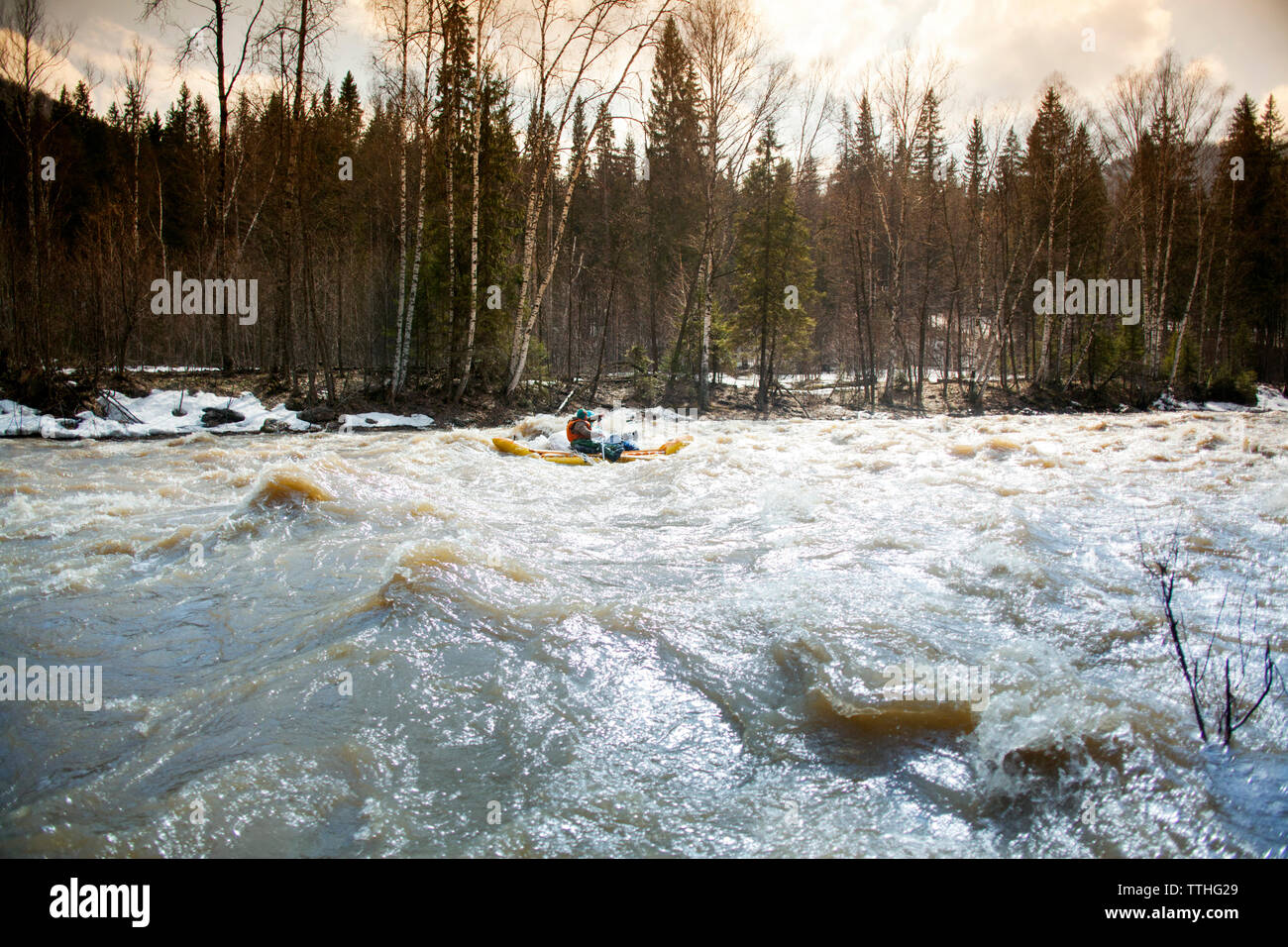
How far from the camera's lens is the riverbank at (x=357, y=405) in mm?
13250

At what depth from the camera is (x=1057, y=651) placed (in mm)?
3920

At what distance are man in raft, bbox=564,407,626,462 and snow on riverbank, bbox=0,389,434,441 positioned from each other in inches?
229

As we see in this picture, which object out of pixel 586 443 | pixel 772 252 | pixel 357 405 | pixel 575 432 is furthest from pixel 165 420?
pixel 772 252

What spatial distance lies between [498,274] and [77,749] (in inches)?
671

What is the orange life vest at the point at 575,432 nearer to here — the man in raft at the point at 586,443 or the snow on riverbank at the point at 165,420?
the man in raft at the point at 586,443

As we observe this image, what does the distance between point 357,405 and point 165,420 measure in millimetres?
4021

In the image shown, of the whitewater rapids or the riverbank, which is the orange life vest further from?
the riverbank

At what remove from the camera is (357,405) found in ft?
53.9

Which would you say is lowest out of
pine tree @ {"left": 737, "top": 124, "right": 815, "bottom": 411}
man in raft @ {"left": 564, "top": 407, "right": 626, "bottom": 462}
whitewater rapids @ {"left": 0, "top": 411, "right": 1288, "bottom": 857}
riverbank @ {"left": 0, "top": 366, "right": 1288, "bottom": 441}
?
whitewater rapids @ {"left": 0, "top": 411, "right": 1288, "bottom": 857}

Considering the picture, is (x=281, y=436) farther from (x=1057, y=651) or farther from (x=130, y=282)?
(x=1057, y=651)

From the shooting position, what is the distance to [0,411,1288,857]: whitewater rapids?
2.54m

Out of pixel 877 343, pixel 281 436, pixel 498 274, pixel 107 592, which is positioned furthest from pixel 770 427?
pixel 877 343

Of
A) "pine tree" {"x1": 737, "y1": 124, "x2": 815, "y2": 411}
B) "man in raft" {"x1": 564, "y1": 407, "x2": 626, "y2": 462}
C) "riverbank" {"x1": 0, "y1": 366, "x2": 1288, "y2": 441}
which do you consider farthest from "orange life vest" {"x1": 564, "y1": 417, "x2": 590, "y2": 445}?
"pine tree" {"x1": 737, "y1": 124, "x2": 815, "y2": 411}

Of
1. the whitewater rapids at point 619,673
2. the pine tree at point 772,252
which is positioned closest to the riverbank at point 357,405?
the pine tree at point 772,252
